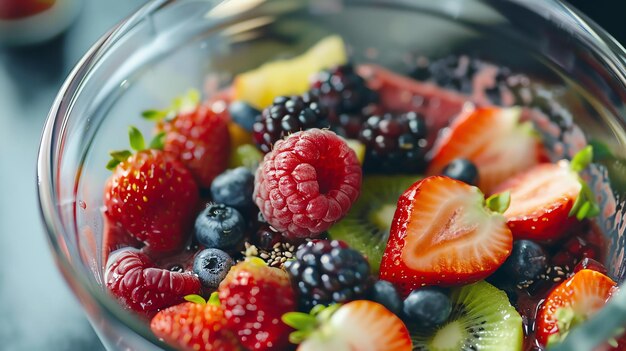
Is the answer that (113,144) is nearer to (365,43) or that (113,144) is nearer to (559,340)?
(365,43)

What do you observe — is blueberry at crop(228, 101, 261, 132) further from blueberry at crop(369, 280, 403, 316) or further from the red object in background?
the red object in background

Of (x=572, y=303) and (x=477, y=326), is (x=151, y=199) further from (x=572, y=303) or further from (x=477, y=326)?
(x=572, y=303)

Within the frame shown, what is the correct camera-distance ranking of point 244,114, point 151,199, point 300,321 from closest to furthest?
point 300,321 → point 151,199 → point 244,114

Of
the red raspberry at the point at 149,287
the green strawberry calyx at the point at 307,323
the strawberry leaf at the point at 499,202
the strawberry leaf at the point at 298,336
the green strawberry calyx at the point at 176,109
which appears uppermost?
the green strawberry calyx at the point at 176,109

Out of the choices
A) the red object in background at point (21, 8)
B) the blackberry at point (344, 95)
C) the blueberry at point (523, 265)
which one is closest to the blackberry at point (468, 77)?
the blackberry at point (344, 95)

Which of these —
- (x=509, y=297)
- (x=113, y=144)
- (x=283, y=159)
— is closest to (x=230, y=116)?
(x=113, y=144)

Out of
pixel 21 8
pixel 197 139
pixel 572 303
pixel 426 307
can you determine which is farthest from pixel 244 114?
pixel 21 8

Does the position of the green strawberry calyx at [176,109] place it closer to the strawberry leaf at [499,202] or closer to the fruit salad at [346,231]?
the fruit salad at [346,231]
